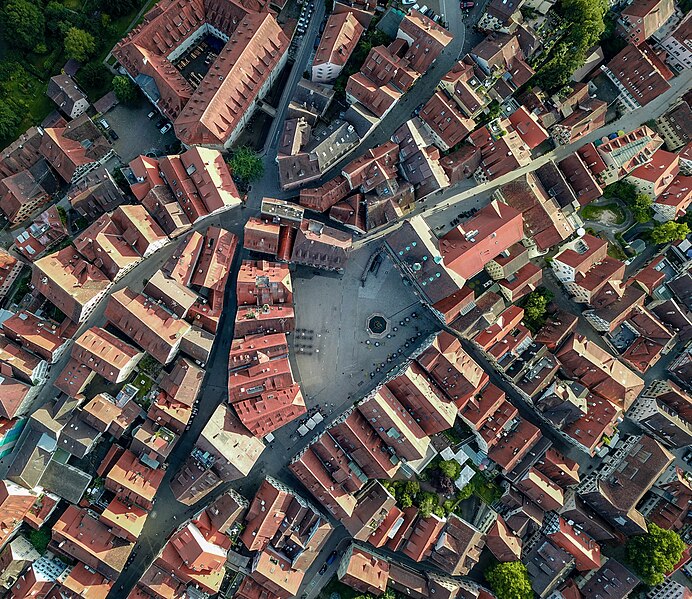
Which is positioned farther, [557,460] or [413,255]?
[557,460]

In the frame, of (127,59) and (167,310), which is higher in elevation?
(127,59)

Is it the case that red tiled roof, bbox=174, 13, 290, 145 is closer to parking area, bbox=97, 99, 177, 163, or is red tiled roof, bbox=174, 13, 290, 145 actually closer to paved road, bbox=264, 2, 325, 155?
paved road, bbox=264, 2, 325, 155

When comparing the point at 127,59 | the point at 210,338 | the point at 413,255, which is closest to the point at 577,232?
the point at 413,255

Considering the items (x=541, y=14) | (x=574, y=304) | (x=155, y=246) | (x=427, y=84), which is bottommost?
(x=155, y=246)

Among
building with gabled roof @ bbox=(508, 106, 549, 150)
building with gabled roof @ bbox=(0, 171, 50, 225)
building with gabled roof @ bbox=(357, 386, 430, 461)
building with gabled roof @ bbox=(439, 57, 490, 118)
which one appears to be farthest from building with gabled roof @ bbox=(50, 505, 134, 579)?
building with gabled roof @ bbox=(508, 106, 549, 150)

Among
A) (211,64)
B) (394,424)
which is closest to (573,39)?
(211,64)

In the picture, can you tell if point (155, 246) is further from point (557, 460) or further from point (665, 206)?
point (665, 206)

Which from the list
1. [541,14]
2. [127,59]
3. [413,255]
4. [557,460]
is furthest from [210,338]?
[541,14]

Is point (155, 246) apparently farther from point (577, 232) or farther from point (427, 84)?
point (577, 232)
